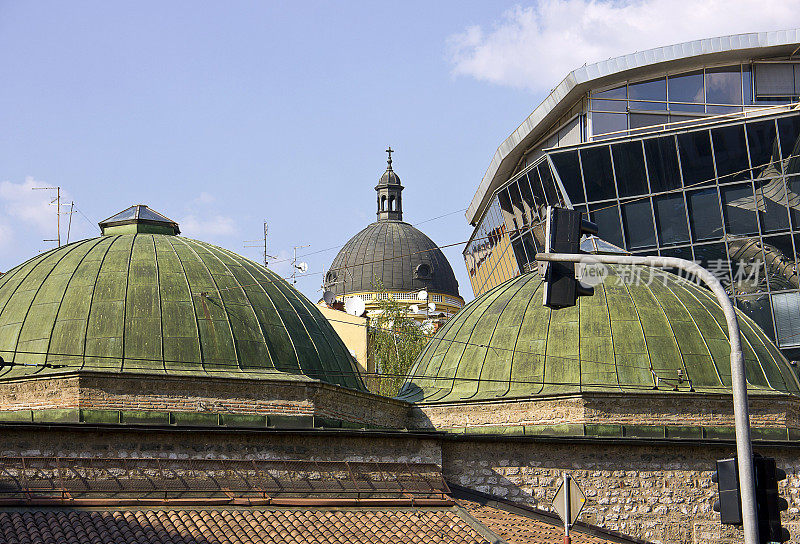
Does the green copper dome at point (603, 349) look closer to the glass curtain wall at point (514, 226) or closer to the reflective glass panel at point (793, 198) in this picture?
the glass curtain wall at point (514, 226)

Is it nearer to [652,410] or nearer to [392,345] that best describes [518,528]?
[652,410]

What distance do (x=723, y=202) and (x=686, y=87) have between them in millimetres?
5874

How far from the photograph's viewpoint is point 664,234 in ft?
133

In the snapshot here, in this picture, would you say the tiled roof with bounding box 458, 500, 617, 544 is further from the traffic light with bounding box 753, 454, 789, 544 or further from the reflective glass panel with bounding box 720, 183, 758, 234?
the reflective glass panel with bounding box 720, 183, 758, 234

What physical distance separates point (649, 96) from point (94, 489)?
102 feet

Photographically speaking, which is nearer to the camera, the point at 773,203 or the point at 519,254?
the point at 773,203

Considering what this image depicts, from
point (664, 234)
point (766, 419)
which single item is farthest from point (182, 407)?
point (664, 234)

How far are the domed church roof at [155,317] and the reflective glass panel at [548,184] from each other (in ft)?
63.1

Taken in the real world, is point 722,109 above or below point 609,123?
above

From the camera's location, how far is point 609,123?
43031mm

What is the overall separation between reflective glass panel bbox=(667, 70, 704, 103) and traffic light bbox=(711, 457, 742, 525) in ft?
112

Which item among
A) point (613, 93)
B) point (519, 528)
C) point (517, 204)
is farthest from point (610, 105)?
point (519, 528)

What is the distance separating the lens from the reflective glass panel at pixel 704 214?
131ft

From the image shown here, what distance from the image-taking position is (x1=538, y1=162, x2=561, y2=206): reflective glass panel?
41.9 meters
